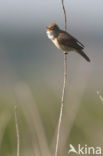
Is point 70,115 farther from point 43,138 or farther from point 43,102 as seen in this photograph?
point 43,102

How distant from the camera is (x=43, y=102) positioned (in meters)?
10.9

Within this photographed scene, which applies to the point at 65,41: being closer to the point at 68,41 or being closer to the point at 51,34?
the point at 68,41

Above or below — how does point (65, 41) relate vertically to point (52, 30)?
below

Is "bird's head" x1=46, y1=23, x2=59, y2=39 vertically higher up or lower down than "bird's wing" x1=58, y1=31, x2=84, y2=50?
higher up

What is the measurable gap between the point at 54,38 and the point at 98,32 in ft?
303

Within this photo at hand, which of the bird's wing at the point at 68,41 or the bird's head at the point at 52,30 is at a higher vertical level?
the bird's head at the point at 52,30

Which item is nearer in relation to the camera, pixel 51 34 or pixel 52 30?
pixel 52 30

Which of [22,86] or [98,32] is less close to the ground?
[22,86]

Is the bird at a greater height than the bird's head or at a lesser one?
lesser

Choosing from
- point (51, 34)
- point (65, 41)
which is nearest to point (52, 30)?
point (51, 34)

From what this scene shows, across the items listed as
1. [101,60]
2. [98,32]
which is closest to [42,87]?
[101,60]

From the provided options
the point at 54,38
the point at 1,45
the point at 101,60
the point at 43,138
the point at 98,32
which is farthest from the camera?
the point at 98,32

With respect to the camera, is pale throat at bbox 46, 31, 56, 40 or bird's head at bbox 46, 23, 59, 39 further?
pale throat at bbox 46, 31, 56, 40

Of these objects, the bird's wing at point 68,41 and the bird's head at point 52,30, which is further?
the bird's wing at point 68,41
